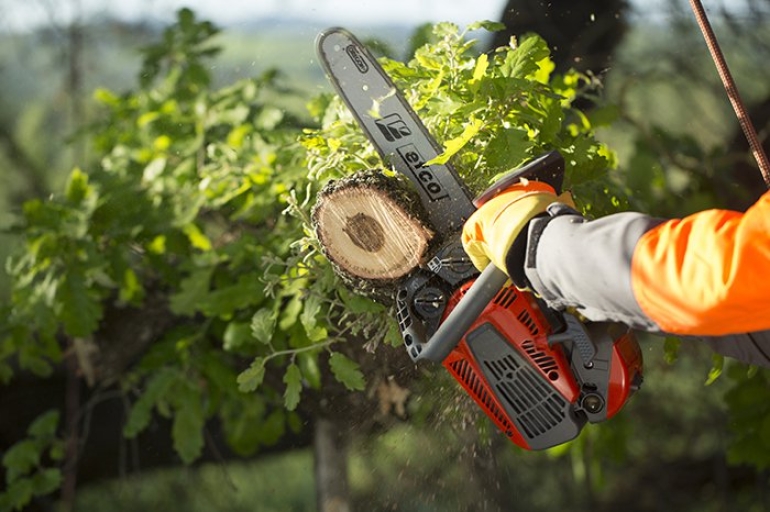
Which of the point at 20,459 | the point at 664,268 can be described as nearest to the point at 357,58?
the point at 664,268

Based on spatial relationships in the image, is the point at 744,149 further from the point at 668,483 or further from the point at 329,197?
A: the point at 329,197

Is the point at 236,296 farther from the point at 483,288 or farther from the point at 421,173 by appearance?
the point at 483,288

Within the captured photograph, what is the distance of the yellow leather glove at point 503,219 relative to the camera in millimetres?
1801

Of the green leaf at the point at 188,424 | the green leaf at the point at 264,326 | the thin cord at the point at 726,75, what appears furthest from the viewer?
the green leaf at the point at 188,424

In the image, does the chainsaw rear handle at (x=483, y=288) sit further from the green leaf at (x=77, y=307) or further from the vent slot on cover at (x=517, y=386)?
the green leaf at (x=77, y=307)

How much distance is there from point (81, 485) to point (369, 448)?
215 centimetres

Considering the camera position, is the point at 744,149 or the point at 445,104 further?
the point at 744,149

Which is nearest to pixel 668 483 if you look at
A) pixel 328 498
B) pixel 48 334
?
pixel 328 498

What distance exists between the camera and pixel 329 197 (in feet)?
7.58

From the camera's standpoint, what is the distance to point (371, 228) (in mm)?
2309

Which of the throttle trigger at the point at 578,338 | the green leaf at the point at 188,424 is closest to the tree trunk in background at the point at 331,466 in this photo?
the green leaf at the point at 188,424

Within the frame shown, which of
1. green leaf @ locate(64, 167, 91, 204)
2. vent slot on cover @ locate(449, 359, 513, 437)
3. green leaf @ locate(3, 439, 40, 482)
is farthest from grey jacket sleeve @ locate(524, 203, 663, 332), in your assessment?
green leaf @ locate(3, 439, 40, 482)

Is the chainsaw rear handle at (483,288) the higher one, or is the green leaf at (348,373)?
the chainsaw rear handle at (483,288)

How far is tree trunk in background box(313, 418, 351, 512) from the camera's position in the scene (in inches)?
154
